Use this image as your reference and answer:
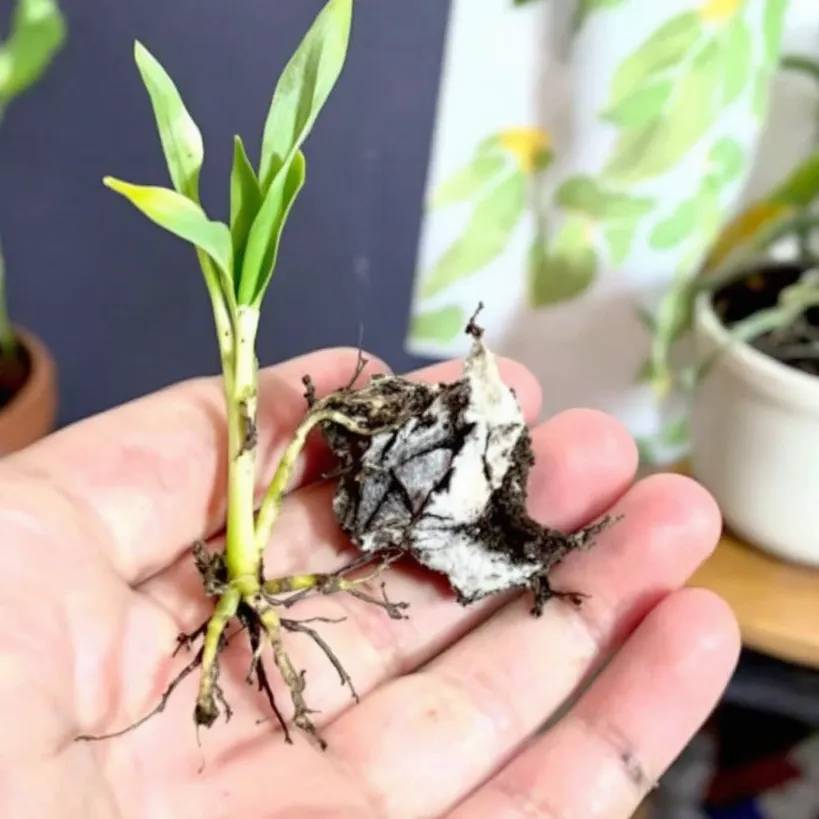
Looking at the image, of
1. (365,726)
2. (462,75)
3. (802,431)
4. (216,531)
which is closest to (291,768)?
(365,726)

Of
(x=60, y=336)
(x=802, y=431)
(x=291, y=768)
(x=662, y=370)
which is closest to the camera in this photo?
(x=291, y=768)

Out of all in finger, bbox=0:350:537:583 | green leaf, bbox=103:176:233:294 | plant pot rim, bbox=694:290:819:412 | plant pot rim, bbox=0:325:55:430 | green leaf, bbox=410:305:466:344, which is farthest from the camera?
green leaf, bbox=410:305:466:344

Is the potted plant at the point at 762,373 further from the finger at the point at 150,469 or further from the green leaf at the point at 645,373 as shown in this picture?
the finger at the point at 150,469

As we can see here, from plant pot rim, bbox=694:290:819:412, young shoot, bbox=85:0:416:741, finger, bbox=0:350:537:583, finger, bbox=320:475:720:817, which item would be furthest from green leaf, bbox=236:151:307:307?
plant pot rim, bbox=694:290:819:412

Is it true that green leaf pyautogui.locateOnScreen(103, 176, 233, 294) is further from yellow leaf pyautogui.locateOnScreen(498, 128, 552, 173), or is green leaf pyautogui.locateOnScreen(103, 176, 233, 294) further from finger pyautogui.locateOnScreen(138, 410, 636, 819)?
yellow leaf pyautogui.locateOnScreen(498, 128, 552, 173)

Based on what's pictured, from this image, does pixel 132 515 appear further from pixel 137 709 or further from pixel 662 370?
pixel 662 370

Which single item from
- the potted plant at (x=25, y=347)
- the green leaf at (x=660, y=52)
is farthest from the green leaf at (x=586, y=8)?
the potted plant at (x=25, y=347)
